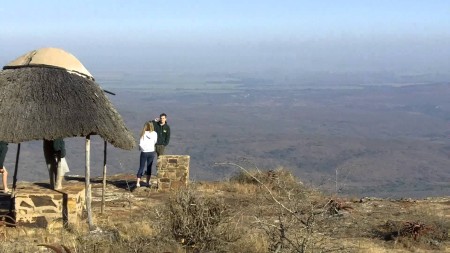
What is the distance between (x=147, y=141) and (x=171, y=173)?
978 millimetres

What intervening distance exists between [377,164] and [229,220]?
8899 cm

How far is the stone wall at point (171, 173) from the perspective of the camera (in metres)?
15.2

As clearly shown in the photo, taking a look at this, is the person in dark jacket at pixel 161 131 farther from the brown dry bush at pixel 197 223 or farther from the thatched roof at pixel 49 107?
the brown dry bush at pixel 197 223

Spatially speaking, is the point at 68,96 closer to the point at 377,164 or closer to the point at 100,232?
the point at 100,232

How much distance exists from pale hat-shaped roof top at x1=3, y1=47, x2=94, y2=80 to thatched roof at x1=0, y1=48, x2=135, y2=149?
7 centimetres

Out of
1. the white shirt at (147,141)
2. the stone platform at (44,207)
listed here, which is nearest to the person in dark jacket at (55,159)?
the stone platform at (44,207)

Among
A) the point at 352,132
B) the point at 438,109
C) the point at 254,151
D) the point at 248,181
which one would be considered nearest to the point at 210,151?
the point at 254,151

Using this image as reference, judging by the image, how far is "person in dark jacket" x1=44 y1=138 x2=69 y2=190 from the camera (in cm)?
1082

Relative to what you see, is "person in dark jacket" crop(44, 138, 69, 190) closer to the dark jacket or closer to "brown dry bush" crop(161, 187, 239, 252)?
"brown dry bush" crop(161, 187, 239, 252)

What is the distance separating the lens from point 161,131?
1555 cm

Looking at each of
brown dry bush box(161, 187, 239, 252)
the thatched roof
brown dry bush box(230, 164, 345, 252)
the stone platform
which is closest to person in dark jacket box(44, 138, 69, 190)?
the stone platform

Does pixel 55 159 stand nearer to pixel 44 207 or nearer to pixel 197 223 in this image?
pixel 44 207

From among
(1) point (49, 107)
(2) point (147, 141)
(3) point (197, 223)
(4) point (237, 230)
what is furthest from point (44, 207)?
(2) point (147, 141)

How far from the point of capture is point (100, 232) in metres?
10.1
